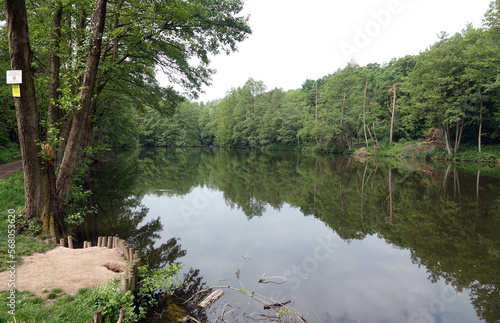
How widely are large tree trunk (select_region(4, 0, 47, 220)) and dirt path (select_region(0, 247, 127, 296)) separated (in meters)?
1.40

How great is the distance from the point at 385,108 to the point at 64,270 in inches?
1805

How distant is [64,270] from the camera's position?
177 inches

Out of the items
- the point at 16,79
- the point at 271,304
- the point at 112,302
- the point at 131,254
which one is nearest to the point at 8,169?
the point at 16,79

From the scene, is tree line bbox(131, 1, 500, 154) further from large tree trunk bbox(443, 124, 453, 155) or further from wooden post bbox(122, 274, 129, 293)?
wooden post bbox(122, 274, 129, 293)

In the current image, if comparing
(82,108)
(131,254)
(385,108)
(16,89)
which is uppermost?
Result: (385,108)

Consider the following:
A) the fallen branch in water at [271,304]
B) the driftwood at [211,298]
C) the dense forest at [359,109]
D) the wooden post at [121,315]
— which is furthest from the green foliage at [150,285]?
the dense forest at [359,109]

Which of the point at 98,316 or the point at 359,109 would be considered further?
the point at 359,109

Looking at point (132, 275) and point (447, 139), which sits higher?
point (447, 139)

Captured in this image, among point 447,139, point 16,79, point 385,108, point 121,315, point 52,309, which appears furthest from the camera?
point 385,108

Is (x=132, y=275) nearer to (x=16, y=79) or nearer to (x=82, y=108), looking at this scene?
(x=82, y=108)

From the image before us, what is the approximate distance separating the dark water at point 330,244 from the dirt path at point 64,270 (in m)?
1.24

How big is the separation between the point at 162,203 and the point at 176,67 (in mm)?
6061

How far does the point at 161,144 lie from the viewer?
70625 millimetres

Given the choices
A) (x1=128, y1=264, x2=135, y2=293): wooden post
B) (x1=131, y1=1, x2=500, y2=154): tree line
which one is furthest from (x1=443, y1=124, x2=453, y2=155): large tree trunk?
(x1=128, y1=264, x2=135, y2=293): wooden post
